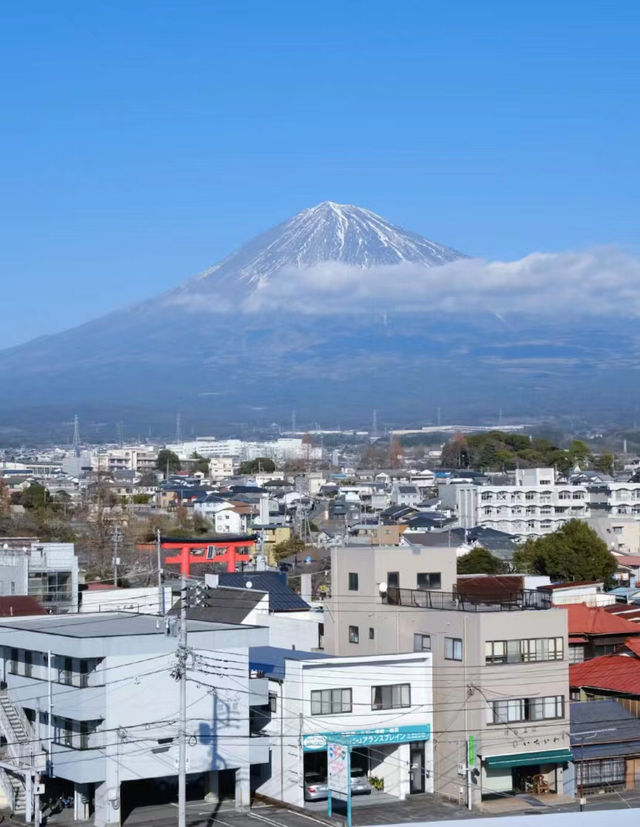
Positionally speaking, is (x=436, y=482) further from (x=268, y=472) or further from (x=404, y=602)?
(x=404, y=602)

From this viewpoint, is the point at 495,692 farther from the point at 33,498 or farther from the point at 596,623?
the point at 33,498

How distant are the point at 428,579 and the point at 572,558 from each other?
59.7ft

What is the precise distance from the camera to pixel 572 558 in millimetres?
38438

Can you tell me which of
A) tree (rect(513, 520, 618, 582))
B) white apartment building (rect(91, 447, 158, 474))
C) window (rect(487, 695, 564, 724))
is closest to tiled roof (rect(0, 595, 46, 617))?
window (rect(487, 695, 564, 724))

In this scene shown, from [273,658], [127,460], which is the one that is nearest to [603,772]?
[273,658]

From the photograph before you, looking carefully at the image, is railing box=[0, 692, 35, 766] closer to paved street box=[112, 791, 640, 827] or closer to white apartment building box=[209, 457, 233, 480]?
paved street box=[112, 791, 640, 827]

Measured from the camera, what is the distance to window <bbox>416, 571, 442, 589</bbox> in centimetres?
2100

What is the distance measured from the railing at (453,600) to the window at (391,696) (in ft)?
5.70

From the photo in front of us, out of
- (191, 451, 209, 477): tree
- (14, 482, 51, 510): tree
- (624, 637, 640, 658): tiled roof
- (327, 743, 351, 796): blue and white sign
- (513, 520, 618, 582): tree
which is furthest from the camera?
(191, 451, 209, 477): tree

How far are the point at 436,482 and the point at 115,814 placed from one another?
66.5 meters

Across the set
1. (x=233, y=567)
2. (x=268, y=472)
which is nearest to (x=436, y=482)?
(x=268, y=472)

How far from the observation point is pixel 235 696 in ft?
56.9

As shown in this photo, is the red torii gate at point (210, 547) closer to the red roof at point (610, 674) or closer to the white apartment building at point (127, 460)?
the red roof at point (610, 674)

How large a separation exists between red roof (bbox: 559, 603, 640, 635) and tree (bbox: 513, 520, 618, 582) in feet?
42.5
